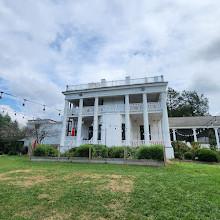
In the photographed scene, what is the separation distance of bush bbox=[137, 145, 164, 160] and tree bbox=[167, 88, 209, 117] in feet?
90.4

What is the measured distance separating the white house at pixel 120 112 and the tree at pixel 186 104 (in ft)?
65.4

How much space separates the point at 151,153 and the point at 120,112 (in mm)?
7022

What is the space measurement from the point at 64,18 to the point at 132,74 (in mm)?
9658

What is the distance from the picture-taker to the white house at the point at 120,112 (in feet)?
47.0

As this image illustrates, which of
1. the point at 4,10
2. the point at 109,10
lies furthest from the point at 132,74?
the point at 4,10

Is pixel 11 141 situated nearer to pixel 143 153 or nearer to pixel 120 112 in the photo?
pixel 120 112

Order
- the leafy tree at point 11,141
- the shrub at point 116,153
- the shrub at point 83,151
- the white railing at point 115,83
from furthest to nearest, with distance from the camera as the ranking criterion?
the leafy tree at point 11,141
the white railing at point 115,83
the shrub at point 83,151
the shrub at point 116,153

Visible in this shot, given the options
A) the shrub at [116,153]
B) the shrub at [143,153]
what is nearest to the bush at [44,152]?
the shrub at [116,153]

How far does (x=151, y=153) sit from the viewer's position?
9031mm

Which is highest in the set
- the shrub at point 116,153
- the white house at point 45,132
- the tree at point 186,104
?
the tree at point 186,104

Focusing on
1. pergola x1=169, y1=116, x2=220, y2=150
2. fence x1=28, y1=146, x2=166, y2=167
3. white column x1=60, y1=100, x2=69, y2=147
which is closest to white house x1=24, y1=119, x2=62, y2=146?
white column x1=60, y1=100, x2=69, y2=147

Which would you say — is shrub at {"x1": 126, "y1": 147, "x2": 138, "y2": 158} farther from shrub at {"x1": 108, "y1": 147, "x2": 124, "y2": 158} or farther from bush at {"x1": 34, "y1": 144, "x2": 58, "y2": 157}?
bush at {"x1": 34, "y1": 144, "x2": 58, "y2": 157}

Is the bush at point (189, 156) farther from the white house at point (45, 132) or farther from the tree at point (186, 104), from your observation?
the tree at point (186, 104)

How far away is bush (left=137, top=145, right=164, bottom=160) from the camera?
8883mm
